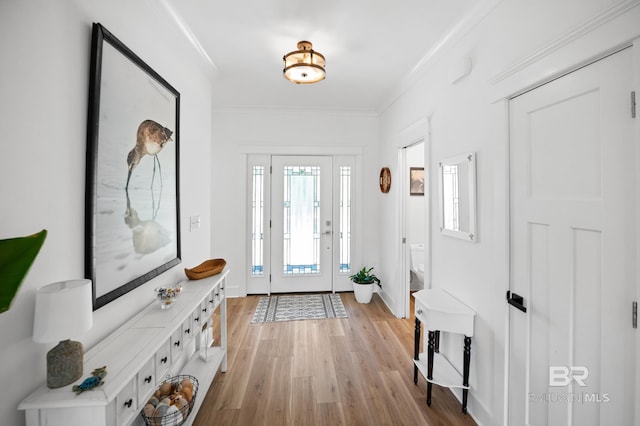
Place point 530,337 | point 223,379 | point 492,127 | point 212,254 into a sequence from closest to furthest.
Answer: point 530,337, point 492,127, point 223,379, point 212,254

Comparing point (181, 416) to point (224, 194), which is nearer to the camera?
point (181, 416)

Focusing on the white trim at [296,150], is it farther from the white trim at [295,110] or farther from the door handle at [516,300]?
the door handle at [516,300]

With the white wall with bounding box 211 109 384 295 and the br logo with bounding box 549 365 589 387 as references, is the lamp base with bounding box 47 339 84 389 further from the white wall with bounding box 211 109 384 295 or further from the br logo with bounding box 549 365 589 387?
the white wall with bounding box 211 109 384 295

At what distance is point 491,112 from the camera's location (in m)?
1.77

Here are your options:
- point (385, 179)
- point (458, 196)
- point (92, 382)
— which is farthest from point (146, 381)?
point (385, 179)

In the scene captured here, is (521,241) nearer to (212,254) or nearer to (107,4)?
(107,4)

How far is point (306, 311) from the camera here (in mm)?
3648

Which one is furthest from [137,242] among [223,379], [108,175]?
[223,379]

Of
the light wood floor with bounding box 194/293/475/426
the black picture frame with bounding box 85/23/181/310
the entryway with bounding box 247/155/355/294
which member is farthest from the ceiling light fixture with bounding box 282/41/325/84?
the light wood floor with bounding box 194/293/475/426

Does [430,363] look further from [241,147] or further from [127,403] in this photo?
[241,147]

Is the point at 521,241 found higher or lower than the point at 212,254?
higher

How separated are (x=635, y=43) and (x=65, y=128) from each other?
7.13 ft

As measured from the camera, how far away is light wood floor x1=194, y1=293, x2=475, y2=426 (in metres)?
1.90

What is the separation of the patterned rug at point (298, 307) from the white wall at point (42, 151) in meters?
2.20
